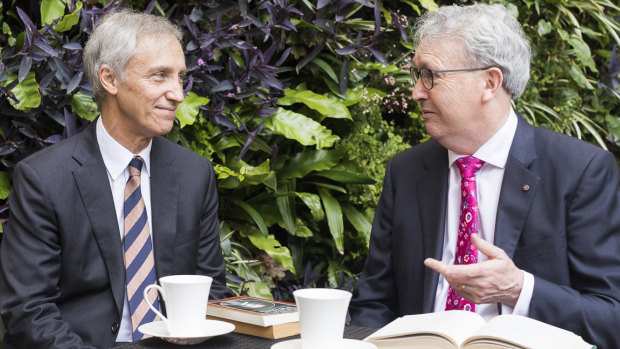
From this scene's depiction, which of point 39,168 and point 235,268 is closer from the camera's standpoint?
point 39,168

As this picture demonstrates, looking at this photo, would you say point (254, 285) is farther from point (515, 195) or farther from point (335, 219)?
point (515, 195)

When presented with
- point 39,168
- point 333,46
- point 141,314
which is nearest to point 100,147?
point 39,168

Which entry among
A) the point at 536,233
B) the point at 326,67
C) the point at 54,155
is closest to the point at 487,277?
the point at 536,233

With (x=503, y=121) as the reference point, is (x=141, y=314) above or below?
below

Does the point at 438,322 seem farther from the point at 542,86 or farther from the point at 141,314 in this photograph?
the point at 542,86

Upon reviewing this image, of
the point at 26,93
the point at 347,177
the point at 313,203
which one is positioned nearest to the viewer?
the point at 26,93

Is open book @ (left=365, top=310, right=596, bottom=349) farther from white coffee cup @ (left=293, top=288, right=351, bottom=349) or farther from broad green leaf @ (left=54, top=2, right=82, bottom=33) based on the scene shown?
broad green leaf @ (left=54, top=2, right=82, bottom=33)

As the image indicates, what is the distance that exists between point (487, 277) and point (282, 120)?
1.93 m

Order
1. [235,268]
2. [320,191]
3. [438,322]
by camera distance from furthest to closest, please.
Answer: [320,191] < [235,268] < [438,322]

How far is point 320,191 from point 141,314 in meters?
1.74

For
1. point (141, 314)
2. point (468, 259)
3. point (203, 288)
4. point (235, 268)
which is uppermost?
point (203, 288)

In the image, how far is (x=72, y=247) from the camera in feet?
7.27

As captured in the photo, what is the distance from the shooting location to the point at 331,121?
4.03 m

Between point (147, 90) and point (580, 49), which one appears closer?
point (147, 90)
